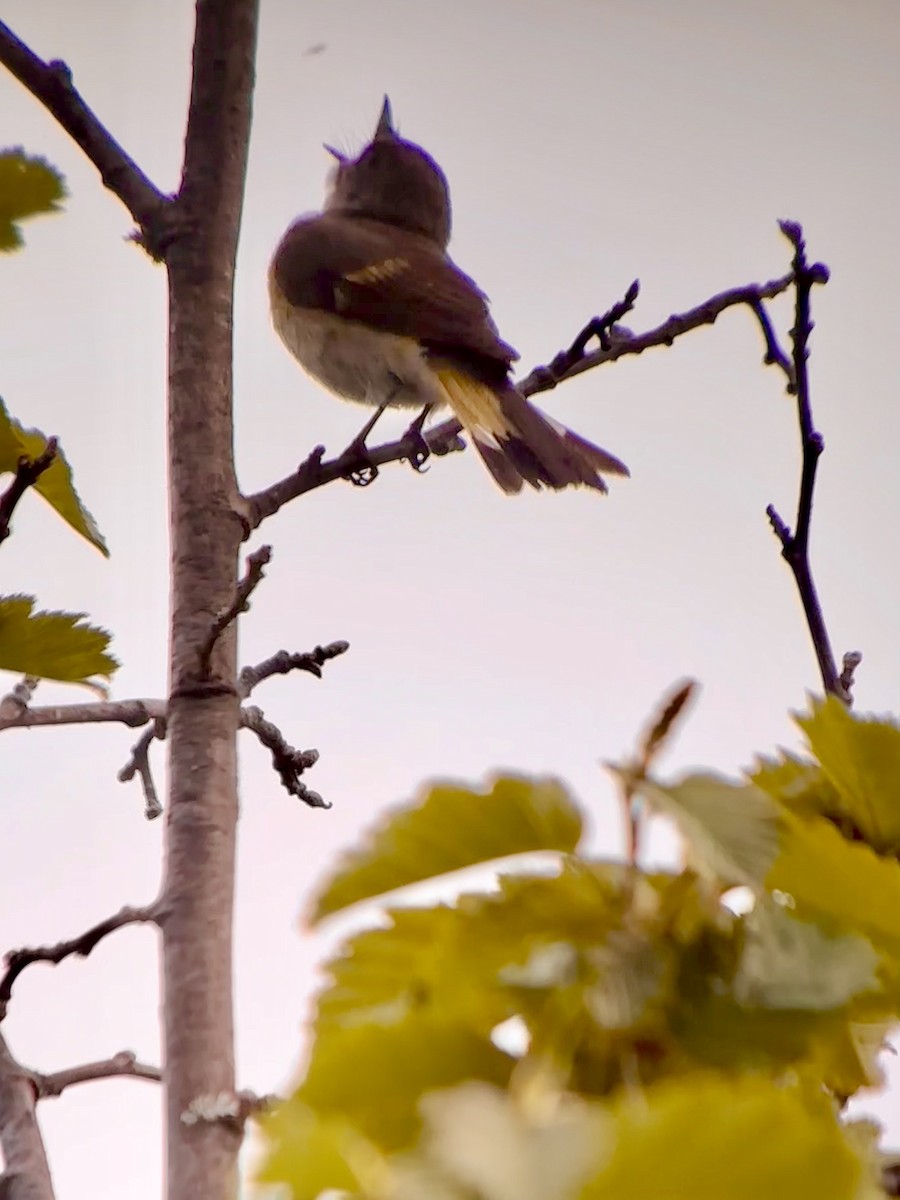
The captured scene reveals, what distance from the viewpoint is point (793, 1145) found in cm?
A: 14

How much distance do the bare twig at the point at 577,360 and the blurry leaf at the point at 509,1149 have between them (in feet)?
1.66

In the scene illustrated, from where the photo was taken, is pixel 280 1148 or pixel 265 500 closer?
pixel 280 1148

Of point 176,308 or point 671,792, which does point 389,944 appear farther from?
point 176,308

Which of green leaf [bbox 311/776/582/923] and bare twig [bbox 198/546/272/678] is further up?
bare twig [bbox 198/546/272/678]

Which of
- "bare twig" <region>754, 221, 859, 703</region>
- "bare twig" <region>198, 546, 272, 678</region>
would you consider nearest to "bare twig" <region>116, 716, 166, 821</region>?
"bare twig" <region>198, 546, 272, 678</region>

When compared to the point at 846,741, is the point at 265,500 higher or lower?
higher

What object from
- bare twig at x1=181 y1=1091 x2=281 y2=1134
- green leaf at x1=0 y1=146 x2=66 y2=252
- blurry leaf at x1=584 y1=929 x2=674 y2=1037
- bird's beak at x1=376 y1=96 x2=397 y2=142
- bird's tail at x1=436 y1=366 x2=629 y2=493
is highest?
bird's beak at x1=376 y1=96 x2=397 y2=142

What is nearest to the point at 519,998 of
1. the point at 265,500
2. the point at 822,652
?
the point at 822,652

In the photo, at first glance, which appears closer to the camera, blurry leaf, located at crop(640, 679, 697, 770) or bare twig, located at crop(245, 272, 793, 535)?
blurry leaf, located at crop(640, 679, 697, 770)

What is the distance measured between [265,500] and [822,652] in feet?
1.14

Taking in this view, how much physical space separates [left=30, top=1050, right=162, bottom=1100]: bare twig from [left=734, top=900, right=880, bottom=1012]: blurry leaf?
0.41 meters

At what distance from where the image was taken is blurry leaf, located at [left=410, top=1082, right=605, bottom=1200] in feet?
0.44

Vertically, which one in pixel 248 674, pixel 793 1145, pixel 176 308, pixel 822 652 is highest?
pixel 176 308

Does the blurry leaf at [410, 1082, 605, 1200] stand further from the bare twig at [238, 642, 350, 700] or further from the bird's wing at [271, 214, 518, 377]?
the bird's wing at [271, 214, 518, 377]
